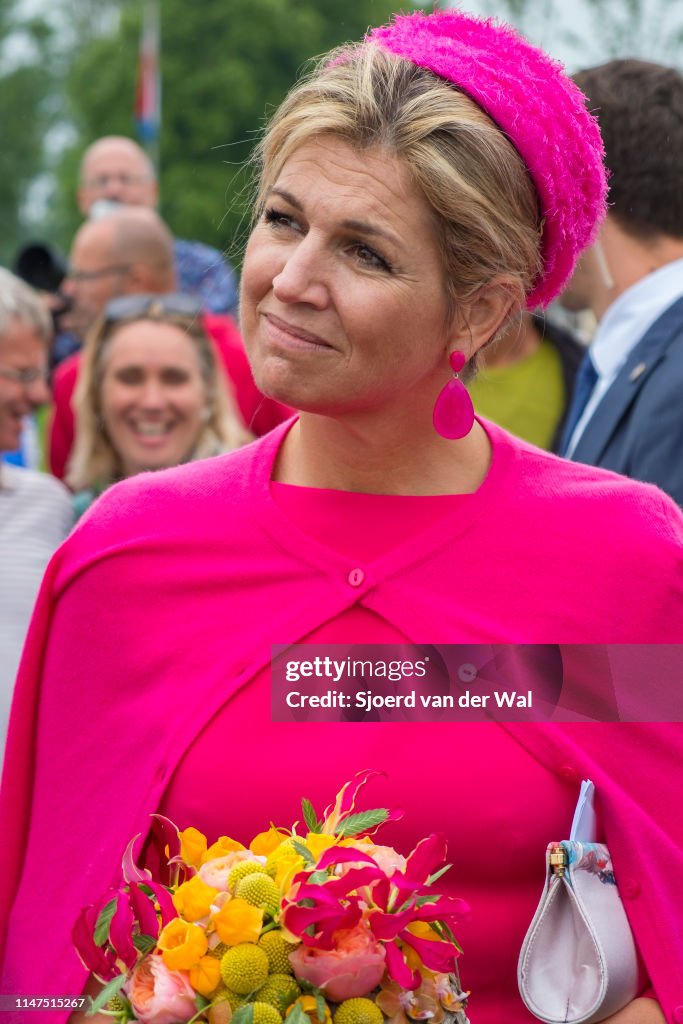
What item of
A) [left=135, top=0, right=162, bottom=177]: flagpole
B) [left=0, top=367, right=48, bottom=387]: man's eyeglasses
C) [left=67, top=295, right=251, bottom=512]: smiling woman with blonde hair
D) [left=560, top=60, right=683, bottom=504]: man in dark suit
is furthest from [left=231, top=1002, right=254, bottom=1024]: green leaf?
[left=135, top=0, right=162, bottom=177]: flagpole

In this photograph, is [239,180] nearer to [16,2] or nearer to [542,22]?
[542,22]

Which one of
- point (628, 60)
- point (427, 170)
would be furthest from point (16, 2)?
point (427, 170)

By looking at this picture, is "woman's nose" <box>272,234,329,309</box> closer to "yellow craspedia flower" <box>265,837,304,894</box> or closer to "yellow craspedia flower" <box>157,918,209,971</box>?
"yellow craspedia flower" <box>265,837,304,894</box>

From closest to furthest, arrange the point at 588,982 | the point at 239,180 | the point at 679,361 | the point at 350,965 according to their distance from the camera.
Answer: the point at 350,965
the point at 588,982
the point at 239,180
the point at 679,361

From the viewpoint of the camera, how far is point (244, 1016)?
2.05m

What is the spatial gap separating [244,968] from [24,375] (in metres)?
3.18

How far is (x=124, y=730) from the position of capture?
2840mm

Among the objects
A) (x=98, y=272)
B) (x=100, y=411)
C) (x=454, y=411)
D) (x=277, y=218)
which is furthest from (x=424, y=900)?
(x=98, y=272)

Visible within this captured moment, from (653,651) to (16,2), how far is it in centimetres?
2080

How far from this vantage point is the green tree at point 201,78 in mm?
13976

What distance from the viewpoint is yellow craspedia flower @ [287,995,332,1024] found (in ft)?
6.84

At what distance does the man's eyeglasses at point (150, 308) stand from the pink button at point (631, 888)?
3184mm

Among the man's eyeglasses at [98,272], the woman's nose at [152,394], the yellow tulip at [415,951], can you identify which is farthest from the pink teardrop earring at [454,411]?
the man's eyeglasses at [98,272]

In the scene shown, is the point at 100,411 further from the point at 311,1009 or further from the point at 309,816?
the point at 311,1009
